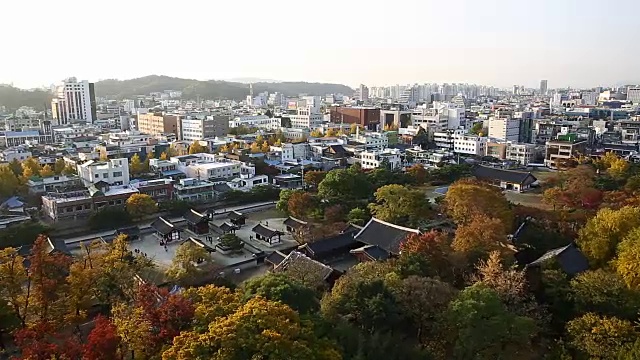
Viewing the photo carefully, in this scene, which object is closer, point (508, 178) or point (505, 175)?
point (508, 178)

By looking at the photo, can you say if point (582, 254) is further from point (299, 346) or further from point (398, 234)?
point (299, 346)

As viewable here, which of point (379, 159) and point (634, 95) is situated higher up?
point (634, 95)

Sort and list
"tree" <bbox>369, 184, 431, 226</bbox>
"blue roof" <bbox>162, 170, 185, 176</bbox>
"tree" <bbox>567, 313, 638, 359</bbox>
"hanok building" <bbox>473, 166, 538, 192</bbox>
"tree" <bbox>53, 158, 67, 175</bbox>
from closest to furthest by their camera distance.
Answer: "tree" <bbox>567, 313, 638, 359</bbox> → "tree" <bbox>369, 184, 431, 226</bbox> → "hanok building" <bbox>473, 166, 538, 192</bbox> → "blue roof" <bbox>162, 170, 185, 176</bbox> → "tree" <bbox>53, 158, 67, 175</bbox>

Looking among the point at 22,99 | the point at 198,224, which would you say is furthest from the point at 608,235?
the point at 22,99

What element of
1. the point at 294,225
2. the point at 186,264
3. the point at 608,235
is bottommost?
the point at 294,225

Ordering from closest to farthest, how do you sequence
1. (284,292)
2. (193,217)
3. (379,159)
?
(284,292) < (193,217) < (379,159)

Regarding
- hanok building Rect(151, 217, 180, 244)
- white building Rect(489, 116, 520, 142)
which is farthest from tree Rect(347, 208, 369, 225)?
white building Rect(489, 116, 520, 142)

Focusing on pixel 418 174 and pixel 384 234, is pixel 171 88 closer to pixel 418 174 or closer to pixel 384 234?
pixel 418 174

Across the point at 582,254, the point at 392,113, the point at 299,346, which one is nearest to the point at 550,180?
the point at 582,254

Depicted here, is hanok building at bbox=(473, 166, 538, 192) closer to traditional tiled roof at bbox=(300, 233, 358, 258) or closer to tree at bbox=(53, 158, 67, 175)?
traditional tiled roof at bbox=(300, 233, 358, 258)
